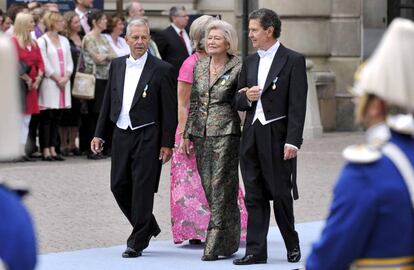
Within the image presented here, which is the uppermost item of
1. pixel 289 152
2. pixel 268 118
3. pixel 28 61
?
pixel 268 118

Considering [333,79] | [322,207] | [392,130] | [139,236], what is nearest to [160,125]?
[139,236]

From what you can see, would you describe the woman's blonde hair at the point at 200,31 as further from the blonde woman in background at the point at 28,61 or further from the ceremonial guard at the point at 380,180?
the ceremonial guard at the point at 380,180

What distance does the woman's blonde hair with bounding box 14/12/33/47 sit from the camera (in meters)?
15.6

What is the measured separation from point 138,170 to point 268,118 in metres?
1.09

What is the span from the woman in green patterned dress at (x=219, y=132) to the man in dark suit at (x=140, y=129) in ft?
0.76

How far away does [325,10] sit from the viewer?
19.9 metres

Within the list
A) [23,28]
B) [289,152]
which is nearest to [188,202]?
[289,152]

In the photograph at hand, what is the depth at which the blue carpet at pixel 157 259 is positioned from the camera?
31.5ft

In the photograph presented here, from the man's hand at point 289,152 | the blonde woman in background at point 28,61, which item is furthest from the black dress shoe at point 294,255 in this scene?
the blonde woman in background at point 28,61

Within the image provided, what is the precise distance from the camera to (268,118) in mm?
9352

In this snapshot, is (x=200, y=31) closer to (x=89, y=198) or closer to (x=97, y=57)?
(x=89, y=198)

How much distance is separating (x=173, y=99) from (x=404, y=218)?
5960 millimetres

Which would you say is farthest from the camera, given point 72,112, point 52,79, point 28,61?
point 72,112

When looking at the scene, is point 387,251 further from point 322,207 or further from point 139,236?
point 322,207
